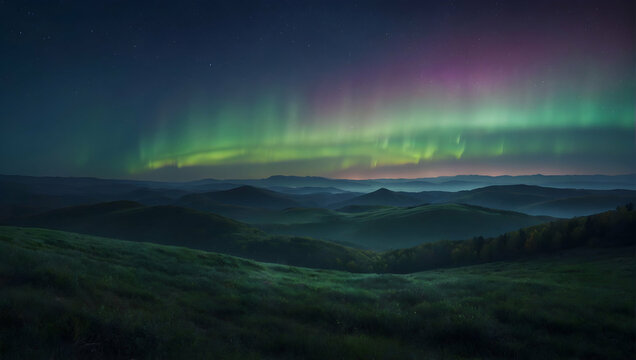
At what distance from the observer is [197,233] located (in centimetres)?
10294

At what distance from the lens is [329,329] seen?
11.3 m

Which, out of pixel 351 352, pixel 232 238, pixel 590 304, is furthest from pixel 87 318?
pixel 232 238

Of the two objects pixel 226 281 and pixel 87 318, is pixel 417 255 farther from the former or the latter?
pixel 87 318

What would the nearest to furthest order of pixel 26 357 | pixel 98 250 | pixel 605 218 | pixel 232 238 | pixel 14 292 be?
pixel 26 357
pixel 14 292
pixel 98 250
pixel 605 218
pixel 232 238

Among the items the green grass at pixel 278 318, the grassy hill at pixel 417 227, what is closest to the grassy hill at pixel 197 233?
the green grass at pixel 278 318

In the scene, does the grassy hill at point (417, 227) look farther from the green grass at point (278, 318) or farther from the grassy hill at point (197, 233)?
the green grass at point (278, 318)

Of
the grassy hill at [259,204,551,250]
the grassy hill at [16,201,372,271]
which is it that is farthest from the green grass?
the grassy hill at [259,204,551,250]

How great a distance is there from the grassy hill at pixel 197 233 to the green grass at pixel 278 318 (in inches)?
1653

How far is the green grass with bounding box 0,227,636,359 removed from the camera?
7.91 metres

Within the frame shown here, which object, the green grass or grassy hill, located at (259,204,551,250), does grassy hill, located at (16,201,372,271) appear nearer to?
the green grass

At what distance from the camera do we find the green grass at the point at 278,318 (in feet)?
26.0

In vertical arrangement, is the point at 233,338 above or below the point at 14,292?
below

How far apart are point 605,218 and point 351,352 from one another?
42225 mm

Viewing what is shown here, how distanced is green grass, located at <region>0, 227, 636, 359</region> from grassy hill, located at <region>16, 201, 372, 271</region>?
42.0 metres
